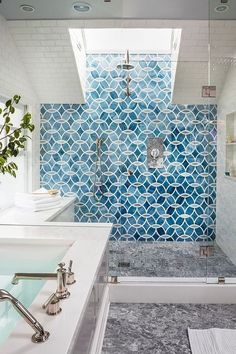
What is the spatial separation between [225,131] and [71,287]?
2.61m

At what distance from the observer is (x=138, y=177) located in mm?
3768

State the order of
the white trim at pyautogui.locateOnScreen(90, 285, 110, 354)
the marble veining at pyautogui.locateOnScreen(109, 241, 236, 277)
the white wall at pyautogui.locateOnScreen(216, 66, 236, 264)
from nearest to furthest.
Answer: the white trim at pyautogui.locateOnScreen(90, 285, 110, 354) → the marble veining at pyautogui.locateOnScreen(109, 241, 236, 277) → the white wall at pyautogui.locateOnScreen(216, 66, 236, 264)

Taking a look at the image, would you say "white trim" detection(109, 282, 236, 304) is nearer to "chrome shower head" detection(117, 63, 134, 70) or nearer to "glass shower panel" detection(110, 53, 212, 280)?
"glass shower panel" detection(110, 53, 212, 280)

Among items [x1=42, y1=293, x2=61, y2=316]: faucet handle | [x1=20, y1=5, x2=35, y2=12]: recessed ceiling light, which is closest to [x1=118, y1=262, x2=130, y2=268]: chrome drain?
[x1=42, y1=293, x2=61, y2=316]: faucet handle

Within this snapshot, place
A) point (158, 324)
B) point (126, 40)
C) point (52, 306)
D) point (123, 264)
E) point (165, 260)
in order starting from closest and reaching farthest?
1. point (52, 306)
2. point (158, 324)
3. point (123, 264)
4. point (165, 260)
5. point (126, 40)

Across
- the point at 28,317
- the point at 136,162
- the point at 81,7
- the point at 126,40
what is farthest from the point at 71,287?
the point at 126,40

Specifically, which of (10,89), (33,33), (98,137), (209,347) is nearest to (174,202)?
(98,137)

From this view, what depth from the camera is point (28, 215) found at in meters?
3.30

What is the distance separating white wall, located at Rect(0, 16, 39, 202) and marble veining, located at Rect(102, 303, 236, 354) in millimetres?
1687

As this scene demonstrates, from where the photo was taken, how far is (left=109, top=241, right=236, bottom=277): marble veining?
11.0 feet

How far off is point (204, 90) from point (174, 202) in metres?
1.21

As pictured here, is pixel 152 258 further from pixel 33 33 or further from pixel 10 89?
pixel 33 33

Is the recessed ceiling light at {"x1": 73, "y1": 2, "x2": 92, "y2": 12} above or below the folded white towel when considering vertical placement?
above

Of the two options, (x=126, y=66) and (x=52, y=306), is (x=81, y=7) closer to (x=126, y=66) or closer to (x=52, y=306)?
(x=126, y=66)
